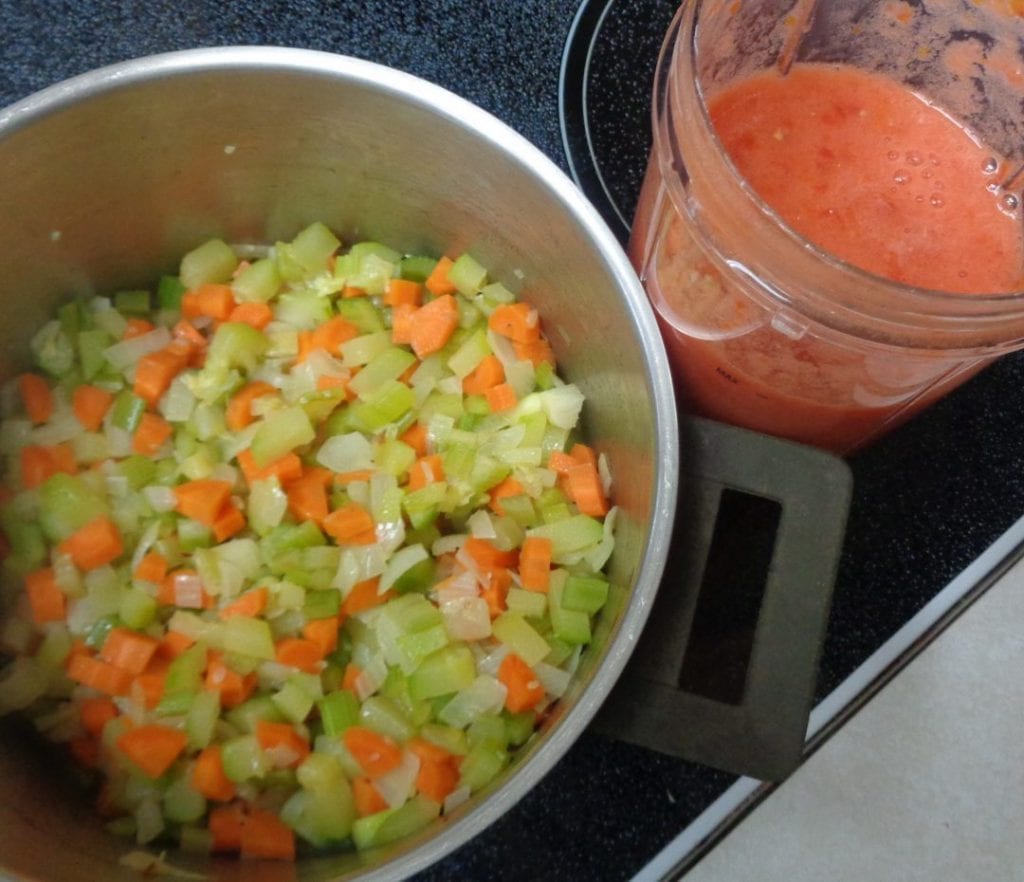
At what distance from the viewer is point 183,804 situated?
33.1 inches

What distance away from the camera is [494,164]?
0.84m

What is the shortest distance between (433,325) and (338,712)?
15.9 inches

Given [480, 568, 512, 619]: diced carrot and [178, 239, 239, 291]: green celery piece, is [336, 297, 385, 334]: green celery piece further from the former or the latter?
[480, 568, 512, 619]: diced carrot

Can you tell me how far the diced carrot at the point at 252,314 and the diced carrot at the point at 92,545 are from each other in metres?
0.25

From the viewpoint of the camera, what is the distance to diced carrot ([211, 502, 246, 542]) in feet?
2.98

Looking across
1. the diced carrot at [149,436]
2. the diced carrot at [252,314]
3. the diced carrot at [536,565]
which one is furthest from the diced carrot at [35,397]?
the diced carrot at [536,565]

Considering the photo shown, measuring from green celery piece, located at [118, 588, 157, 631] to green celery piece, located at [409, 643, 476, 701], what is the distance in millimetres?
265

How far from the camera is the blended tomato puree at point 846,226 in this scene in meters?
0.84

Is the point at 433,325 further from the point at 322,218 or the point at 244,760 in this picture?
the point at 244,760

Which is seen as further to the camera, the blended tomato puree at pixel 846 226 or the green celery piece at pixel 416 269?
the green celery piece at pixel 416 269

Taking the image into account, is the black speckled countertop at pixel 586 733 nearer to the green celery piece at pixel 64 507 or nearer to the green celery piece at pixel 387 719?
the green celery piece at pixel 387 719

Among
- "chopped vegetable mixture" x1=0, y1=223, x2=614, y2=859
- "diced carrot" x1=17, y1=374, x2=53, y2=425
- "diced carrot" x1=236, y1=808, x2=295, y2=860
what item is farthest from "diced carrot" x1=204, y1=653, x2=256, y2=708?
"diced carrot" x1=17, y1=374, x2=53, y2=425

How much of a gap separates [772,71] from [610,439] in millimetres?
402

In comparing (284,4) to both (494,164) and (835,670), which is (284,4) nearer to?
(494,164)
